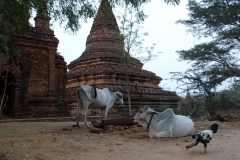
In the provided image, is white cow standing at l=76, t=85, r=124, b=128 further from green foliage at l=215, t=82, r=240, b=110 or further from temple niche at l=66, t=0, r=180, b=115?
green foliage at l=215, t=82, r=240, b=110

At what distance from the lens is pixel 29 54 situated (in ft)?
44.5

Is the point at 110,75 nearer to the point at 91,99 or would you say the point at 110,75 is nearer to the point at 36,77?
the point at 36,77

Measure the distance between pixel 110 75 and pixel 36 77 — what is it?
405 centimetres

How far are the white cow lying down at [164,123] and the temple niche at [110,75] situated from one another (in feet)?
25.3

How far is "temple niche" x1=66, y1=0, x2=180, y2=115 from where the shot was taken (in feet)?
50.9

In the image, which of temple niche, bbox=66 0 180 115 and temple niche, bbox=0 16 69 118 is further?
temple niche, bbox=66 0 180 115

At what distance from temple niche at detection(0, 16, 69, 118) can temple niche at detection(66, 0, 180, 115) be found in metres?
1.84

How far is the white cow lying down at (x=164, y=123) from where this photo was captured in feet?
20.2

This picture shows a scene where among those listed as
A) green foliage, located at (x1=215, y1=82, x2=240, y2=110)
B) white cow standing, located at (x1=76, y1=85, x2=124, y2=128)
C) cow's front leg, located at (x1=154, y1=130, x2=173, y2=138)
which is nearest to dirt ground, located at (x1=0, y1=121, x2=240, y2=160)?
cow's front leg, located at (x1=154, y1=130, x2=173, y2=138)

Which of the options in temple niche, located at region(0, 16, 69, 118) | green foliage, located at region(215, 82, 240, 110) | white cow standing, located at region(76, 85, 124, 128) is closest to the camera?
white cow standing, located at region(76, 85, 124, 128)

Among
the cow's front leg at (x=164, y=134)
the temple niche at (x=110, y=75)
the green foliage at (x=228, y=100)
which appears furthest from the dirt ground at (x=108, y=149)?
the green foliage at (x=228, y=100)

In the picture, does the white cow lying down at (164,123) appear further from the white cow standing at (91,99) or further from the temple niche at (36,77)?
the temple niche at (36,77)

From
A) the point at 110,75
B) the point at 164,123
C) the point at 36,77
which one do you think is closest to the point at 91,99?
the point at 164,123

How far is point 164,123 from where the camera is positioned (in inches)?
245
